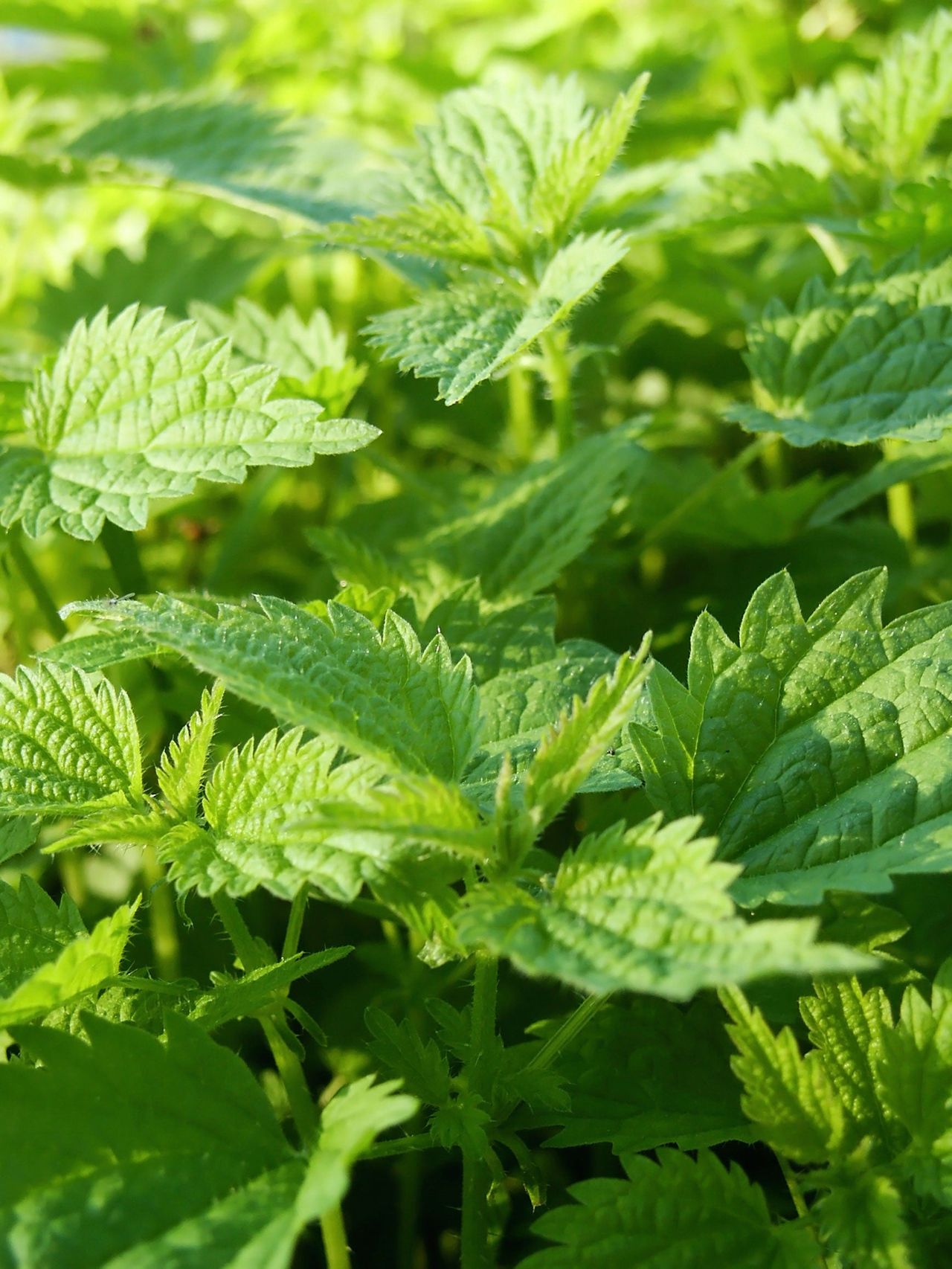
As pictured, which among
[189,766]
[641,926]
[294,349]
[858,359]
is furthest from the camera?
[294,349]

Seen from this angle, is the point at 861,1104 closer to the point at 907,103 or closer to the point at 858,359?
the point at 858,359

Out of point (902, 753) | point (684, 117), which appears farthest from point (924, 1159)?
point (684, 117)

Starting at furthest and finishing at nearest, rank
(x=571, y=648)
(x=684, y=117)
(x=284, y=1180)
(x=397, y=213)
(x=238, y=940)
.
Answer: (x=684, y=117), (x=397, y=213), (x=571, y=648), (x=238, y=940), (x=284, y=1180)

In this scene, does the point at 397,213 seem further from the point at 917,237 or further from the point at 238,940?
the point at 238,940

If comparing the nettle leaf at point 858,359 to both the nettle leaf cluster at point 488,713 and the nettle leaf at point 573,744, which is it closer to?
the nettle leaf cluster at point 488,713

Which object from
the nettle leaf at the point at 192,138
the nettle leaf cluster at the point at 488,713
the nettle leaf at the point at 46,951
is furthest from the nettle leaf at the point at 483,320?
the nettle leaf at the point at 192,138

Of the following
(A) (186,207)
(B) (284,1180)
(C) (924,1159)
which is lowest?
(C) (924,1159)

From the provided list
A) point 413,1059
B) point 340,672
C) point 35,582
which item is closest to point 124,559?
point 35,582

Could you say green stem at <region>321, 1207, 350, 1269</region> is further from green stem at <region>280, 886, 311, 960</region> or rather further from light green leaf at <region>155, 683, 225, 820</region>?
light green leaf at <region>155, 683, 225, 820</region>
